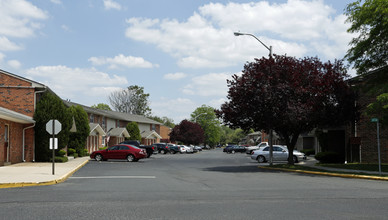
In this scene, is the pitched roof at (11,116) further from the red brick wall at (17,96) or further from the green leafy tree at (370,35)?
the green leafy tree at (370,35)

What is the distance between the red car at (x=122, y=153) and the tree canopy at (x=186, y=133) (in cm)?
5793

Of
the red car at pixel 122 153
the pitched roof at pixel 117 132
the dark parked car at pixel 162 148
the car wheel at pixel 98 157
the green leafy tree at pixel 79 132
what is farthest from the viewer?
the pitched roof at pixel 117 132

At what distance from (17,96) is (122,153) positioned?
9.14 m

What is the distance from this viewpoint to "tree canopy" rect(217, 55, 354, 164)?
22.5 meters

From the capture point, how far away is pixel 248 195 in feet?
37.7

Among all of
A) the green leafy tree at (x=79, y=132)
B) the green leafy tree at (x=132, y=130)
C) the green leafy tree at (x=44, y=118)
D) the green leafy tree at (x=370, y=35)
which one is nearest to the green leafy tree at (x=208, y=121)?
the green leafy tree at (x=132, y=130)

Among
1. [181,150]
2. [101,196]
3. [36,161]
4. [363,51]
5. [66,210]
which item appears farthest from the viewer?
[181,150]

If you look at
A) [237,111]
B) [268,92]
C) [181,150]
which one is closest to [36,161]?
[237,111]

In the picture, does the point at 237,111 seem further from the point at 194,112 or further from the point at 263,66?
the point at 194,112

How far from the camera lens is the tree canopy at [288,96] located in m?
22.5

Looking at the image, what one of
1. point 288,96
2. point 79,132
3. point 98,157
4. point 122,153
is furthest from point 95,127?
point 288,96

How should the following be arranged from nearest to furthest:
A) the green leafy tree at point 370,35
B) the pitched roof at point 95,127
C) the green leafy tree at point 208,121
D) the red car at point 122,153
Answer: the green leafy tree at point 370,35
the red car at point 122,153
the pitched roof at point 95,127
the green leafy tree at point 208,121

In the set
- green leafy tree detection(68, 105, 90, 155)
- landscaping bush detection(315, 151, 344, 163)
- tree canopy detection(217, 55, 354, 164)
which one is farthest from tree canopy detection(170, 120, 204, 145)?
tree canopy detection(217, 55, 354, 164)

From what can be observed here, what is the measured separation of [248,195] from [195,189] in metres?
2.18
